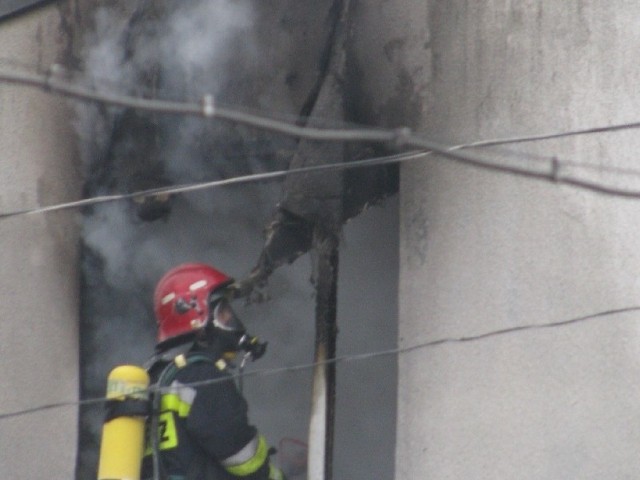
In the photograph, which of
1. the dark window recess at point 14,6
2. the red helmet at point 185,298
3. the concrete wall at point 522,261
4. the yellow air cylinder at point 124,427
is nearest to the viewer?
the yellow air cylinder at point 124,427

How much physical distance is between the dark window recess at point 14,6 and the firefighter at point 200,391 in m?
1.78

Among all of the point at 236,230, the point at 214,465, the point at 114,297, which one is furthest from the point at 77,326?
the point at 214,465

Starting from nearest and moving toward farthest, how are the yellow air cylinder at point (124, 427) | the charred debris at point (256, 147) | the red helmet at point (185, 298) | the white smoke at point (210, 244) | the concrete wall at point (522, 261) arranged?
the yellow air cylinder at point (124, 427) → the concrete wall at point (522, 261) → the red helmet at point (185, 298) → the charred debris at point (256, 147) → the white smoke at point (210, 244)

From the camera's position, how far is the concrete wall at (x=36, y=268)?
7.75 metres

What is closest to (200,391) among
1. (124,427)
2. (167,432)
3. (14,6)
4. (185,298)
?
(167,432)

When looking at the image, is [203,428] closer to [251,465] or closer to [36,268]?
[251,465]

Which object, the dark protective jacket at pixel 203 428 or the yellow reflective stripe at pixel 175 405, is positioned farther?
the yellow reflective stripe at pixel 175 405

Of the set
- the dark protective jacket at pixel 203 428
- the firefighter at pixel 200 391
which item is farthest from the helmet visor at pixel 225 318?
the dark protective jacket at pixel 203 428

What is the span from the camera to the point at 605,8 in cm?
690

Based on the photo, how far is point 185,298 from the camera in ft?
23.0

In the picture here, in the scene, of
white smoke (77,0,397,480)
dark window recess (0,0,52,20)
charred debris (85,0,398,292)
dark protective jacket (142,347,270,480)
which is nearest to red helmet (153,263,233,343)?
dark protective jacket (142,347,270,480)

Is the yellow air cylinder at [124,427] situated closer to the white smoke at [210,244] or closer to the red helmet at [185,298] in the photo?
the red helmet at [185,298]

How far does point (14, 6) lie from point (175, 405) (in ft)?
8.07

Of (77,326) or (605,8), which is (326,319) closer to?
(77,326)
